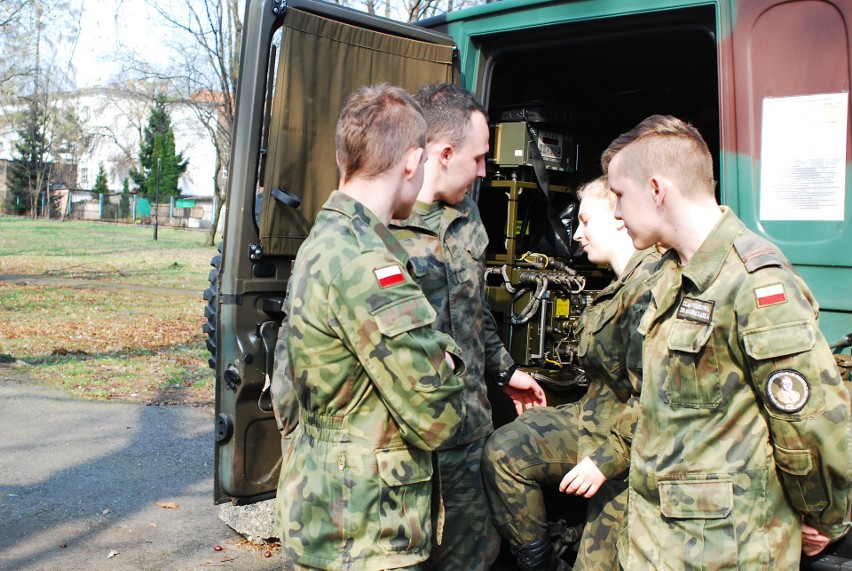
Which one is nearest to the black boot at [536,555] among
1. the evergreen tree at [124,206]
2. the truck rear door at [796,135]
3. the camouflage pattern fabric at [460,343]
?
the camouflage pattern fabric at [460,343]

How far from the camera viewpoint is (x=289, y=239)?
10.8 feet

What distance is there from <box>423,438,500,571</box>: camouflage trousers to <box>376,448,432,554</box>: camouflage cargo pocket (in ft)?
2.60

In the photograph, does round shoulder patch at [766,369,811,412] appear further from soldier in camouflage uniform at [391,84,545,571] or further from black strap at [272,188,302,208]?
black strap at [272,188,302,208]

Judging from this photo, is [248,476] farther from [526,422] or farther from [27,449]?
[27,449]

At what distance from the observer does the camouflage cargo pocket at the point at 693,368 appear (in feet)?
6.64

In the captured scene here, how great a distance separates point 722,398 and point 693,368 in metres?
0.09

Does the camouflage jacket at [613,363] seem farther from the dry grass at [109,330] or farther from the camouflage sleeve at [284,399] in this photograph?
the dry grass at [109,330]

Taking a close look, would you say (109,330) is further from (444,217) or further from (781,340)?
(781,340)

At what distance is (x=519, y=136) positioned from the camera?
4.50 meters

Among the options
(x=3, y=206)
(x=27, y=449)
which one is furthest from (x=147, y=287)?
(x=3, y=206)

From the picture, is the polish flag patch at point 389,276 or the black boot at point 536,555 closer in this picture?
the polish flag patch at point 389,276

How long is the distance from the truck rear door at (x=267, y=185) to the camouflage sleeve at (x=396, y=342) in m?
1.25

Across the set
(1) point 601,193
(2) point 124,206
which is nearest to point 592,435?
(1) point 601,193

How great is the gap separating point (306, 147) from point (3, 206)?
2095 inches
